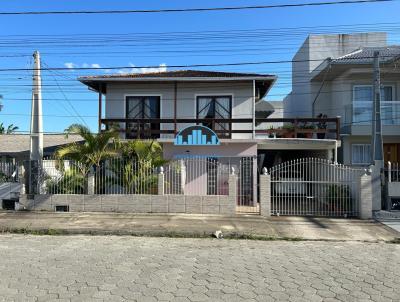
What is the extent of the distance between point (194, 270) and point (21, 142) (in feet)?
76.7

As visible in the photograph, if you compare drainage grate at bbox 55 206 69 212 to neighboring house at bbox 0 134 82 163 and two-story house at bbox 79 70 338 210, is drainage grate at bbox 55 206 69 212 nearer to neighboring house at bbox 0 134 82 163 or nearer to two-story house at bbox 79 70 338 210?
two-story house at bbox 79 70 338 210

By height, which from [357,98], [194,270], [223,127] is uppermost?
[357,98]

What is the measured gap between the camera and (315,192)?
14820 millimetres

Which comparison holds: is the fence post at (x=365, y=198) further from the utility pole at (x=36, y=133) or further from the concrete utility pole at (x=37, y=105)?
the concrete utility pole at (x=37, y=105)

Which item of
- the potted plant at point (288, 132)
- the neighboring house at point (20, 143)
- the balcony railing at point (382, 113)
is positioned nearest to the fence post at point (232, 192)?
the potted plant at point (288, 132)

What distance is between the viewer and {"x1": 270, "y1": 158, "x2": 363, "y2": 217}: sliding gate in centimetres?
1418

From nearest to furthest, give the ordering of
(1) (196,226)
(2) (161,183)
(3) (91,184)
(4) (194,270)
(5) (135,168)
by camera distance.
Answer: (4) (194,270), (1) (196,226), (2) (161,183), (3) (91,184), (5) (135,168)

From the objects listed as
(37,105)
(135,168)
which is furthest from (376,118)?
(37,105)

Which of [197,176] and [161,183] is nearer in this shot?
[161,183]

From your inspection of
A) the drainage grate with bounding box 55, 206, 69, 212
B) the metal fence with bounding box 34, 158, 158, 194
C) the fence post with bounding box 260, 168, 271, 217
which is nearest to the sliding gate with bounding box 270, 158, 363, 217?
the fence post with bounding box 260, 168, 271, 217

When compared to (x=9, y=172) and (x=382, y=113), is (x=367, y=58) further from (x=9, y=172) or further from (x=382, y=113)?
(x=9, y=172)

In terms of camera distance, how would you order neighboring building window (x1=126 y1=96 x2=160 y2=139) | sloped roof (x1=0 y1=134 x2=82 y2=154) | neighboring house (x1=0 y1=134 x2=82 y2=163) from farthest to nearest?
sloped roof (x1=0 y1=134 x2=82 y2=154) → neighboring house (x1=0 y1=134 x2=82 y2=163) → neighboring building window (x1=126 y1=96 x2=160 y2=139)

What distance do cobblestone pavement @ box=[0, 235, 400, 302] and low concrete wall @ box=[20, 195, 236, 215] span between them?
12.2 ft

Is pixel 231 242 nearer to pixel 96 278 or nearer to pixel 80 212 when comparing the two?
pixel 96 278
